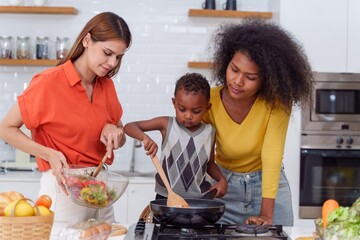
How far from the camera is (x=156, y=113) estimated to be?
15.0ft

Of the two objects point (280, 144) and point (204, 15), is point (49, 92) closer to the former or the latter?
point (280, 144)

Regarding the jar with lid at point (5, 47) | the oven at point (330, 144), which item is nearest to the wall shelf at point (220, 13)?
the oven at point (330, 144)

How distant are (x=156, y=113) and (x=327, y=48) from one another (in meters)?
1.33

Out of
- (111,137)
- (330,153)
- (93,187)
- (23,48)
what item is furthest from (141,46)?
(93,187)

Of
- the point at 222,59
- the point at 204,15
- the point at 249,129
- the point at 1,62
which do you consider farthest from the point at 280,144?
the point at 1,62

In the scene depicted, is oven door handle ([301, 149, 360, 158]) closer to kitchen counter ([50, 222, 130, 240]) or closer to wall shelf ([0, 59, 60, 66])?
wall shelf ([0, 59, 60, 66])

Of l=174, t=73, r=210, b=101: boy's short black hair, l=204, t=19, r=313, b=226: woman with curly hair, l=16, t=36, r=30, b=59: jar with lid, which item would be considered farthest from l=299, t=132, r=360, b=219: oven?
l=16, t=36, r=30, b=59: jar with lid

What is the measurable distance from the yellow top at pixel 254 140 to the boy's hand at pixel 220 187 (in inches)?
4.7

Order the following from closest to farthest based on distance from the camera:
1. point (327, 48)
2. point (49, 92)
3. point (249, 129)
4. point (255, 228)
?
point (255, 228) < point (49, 92) < point (249, 129) < point (327, 48)

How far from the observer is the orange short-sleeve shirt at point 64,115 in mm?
2162

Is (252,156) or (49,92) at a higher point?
(49,92)

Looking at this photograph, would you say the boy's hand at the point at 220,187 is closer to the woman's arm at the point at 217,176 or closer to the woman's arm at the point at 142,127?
the woman's arm at the point at 217,176

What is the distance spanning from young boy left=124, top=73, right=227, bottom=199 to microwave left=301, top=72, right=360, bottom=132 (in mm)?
1822

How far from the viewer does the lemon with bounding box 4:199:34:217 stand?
1.55 m
